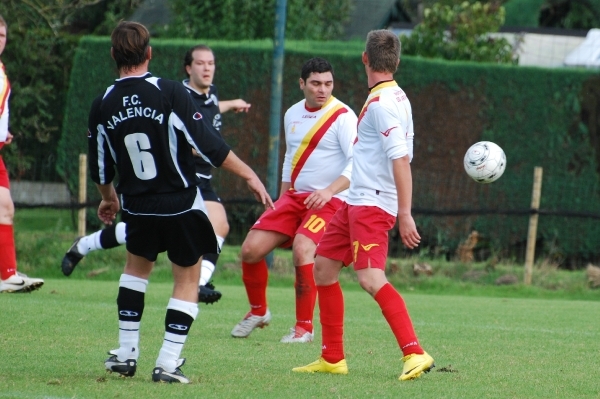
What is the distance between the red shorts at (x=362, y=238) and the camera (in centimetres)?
578

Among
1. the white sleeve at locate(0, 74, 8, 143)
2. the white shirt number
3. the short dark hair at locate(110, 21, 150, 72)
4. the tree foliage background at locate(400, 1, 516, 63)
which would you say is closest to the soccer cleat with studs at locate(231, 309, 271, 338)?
the white shirt number

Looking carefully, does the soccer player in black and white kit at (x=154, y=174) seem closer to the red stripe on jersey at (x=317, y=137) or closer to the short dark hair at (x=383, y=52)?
the short dark hair at (x=383, y=52)

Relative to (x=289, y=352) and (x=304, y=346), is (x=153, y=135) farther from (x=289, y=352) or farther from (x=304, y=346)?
(x=304, y=346)

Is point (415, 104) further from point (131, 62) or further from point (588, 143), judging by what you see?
point (131, 62)

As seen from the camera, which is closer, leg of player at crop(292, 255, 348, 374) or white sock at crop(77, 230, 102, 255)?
leg of player at crop(292, 255, 348, 374)

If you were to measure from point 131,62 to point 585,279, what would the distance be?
9.35 metres

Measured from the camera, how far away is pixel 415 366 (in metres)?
5.54

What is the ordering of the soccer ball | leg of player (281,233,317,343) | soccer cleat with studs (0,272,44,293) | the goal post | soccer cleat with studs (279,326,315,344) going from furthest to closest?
the goal post, soccer cleat with studs (0,272,44,293), leg of player (281,233,317,343), soccer cleat with studs (279,326,315,344), the soccer ball

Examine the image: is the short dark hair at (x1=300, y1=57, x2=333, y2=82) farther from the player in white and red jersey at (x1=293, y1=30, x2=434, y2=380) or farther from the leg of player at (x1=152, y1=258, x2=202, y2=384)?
the leg of player at (x1=152, y1=258, x2=202, y2=384)

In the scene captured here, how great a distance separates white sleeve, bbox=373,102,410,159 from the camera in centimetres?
566

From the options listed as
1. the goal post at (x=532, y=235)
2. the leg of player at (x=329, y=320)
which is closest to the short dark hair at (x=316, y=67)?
the leg of player at (x=329, y=320)

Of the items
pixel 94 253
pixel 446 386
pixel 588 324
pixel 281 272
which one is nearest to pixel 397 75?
pixel 281 272

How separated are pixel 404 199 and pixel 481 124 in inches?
429

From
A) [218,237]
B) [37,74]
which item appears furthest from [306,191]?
[37,74]
